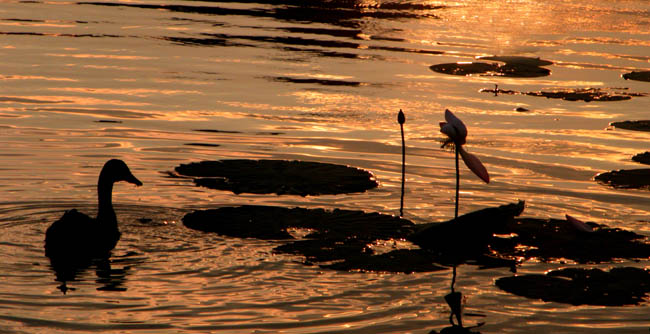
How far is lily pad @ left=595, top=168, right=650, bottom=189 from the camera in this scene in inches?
522

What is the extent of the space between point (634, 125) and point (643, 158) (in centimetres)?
235

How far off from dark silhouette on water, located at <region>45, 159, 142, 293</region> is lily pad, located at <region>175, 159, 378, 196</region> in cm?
163

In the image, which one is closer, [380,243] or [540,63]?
[380,243]

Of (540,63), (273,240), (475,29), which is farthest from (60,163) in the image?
(475,29)

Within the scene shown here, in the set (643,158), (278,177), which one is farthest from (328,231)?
(643,158)

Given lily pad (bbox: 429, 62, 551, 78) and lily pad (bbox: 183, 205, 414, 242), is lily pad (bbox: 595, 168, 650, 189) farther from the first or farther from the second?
lily pad (bbox: 429, 62, 551, 78)

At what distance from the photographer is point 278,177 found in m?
12.5

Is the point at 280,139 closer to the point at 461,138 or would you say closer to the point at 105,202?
the point at 105,202

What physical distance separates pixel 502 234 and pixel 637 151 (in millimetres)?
6035

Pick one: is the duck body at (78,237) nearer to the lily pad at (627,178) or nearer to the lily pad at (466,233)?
the lily pad at (466,233)

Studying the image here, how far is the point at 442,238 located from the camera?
34.3 feet

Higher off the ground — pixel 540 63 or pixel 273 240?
pixel 540 63

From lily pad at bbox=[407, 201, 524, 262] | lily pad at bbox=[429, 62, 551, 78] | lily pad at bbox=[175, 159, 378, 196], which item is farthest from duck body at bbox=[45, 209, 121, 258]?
lily pad at bbox=[429, 62, 551, 78]

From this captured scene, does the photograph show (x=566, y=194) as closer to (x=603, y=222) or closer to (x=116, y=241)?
(x=603, y=222)
